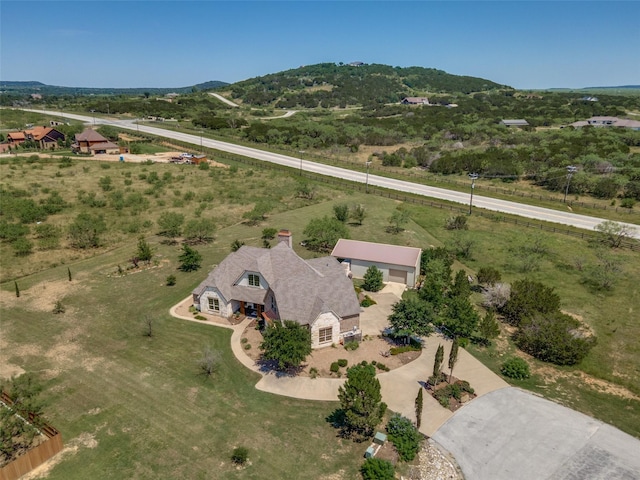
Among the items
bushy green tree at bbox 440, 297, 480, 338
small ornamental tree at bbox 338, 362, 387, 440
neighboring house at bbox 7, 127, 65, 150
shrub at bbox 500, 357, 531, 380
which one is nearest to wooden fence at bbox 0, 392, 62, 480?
small ornamental tree at bbox 338, 362, 387, 440

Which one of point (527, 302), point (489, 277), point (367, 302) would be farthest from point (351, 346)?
point (489, 277)

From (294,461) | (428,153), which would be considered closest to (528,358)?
(294,461)

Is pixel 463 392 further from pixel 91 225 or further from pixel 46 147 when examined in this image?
pixel 46 147

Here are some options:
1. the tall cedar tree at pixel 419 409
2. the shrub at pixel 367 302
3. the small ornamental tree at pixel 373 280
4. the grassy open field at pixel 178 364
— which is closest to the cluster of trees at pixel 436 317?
the grassy open field at pixel 178 364

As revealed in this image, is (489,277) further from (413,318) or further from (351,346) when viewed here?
(351,346)

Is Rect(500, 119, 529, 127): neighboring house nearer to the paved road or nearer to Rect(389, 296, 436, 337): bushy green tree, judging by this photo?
the paved road
